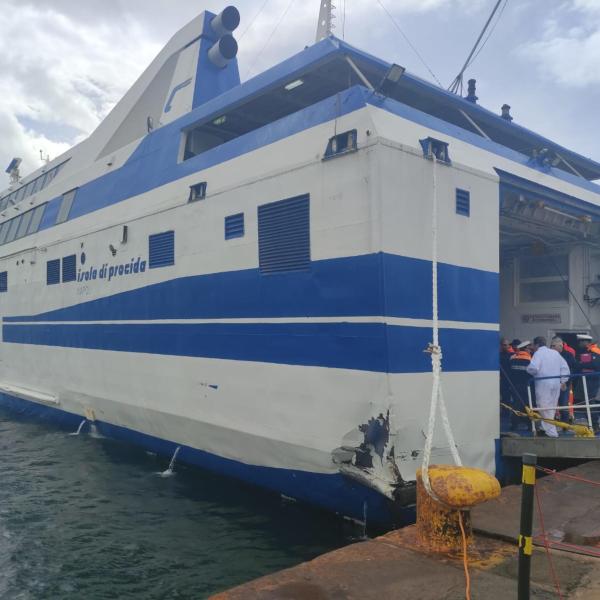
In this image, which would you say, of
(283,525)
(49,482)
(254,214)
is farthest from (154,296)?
(283,525)

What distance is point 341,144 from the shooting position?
16.3 ft

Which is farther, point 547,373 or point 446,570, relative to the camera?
point 547,373

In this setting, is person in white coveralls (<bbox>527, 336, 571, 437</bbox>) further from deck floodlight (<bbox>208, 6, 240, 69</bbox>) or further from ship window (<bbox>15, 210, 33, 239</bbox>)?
ship window (<bbox>15, 210, 33, 239</bbox>)

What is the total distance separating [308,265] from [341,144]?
111cm

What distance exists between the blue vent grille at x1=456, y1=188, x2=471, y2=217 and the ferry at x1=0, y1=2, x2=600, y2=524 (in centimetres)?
2

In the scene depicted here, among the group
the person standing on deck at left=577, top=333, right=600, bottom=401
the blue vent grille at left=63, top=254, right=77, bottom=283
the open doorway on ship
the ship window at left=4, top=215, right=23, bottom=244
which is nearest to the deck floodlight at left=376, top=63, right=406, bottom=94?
the open doorway on ship

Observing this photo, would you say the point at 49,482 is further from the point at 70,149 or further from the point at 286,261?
the point at 70,149

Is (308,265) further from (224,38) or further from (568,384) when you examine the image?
(224,38)

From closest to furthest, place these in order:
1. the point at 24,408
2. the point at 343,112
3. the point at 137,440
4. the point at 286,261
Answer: the point at 343,112, the point at 286,261, the point at 137,440, the point at 24,408

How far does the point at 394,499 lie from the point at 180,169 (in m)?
4.62

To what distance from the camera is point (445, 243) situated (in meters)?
5.20

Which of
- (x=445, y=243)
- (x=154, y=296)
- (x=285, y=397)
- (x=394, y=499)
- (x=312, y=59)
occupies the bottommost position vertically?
(x=394, y=499)

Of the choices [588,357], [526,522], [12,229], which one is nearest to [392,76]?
[526,522]

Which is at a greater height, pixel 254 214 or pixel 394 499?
pixel 254 214
